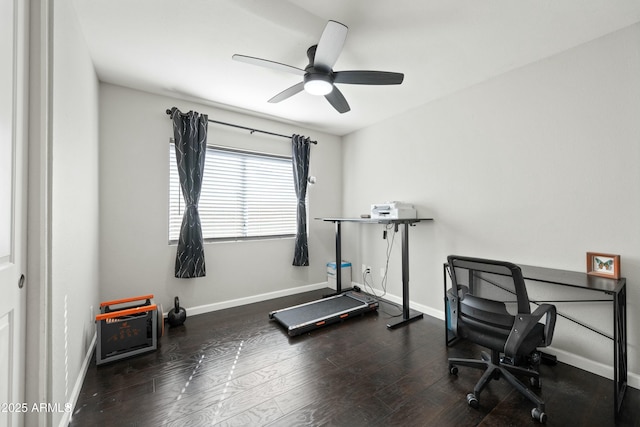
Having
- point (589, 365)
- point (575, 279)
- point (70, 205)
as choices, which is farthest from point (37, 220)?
point (589, 365)

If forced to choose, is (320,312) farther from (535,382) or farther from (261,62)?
(261,62)

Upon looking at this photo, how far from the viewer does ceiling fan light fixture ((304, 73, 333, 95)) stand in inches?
77.6

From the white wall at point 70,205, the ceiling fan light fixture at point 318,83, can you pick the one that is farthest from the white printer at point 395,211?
the white wall at point 70,205

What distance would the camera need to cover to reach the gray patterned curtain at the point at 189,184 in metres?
2.86

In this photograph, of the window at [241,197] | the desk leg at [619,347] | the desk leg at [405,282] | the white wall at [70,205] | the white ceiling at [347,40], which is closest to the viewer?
the white wall at [70,205]

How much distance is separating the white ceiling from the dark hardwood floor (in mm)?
2508

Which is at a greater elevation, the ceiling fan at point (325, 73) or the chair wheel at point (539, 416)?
the ceiling fan at point (325, 73)

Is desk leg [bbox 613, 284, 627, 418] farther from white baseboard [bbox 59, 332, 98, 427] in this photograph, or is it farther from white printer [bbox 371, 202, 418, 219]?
white baseboard [bbox 59, 332, 98, 427]

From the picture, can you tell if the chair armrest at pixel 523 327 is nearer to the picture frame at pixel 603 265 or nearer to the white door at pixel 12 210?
the picture frame at pixel 603 265

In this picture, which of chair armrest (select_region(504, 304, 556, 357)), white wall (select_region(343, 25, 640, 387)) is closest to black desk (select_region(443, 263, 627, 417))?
white wall (select_region(343, 25, 640, 387))

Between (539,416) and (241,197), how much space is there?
3313mm

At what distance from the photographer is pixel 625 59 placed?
1822mm

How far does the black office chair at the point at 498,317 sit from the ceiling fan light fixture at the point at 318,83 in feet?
5.26

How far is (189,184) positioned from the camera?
2.91 meters
